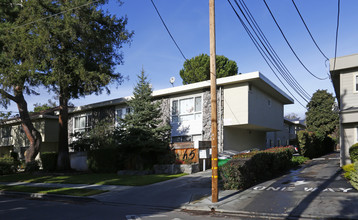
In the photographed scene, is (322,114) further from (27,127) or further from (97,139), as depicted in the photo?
(27,127)

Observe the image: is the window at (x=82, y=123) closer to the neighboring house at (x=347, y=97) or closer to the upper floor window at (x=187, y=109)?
the upper floor window at (x=187, y=109)

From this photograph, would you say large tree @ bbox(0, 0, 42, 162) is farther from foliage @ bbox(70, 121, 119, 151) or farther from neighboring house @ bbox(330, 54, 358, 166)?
neighboring house @ bbox(330, 54, 358, 166)

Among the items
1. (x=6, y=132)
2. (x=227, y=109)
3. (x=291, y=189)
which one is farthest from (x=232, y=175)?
(x=6, y=132)

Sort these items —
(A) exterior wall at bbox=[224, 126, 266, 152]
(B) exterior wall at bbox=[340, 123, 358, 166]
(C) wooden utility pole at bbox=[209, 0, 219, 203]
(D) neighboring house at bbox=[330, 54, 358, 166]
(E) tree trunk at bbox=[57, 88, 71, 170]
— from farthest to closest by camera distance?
(E) tree trunk at bbox=[57, 88, 71, 170]
(A) exterior wall at bbox=[224, 126, 266, 152]
(B) exterior wall at bbox=[340, 123, 358, 166]
(D) neighboring house at bbox=[330, 54, 358, 166]
(C) wooden utility pole at bbox=[209, 0, 219, 203]

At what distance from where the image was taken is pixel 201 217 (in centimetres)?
830

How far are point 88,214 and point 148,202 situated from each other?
97.8 inches

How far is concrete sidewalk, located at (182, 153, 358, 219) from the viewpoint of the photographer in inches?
310

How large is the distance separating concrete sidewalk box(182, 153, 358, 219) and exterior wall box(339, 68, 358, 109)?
4967 millimetres

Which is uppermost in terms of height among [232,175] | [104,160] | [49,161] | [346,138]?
[346,138]

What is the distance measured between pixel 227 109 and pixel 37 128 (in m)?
20.8

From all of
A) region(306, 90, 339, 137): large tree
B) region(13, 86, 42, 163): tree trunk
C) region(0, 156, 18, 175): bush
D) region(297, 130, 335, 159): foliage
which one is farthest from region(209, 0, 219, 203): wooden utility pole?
region(306, 90, 339, 137): large tree

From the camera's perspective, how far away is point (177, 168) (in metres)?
18.3

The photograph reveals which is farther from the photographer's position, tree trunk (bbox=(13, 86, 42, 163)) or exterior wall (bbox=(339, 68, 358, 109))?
tree trunk (bbox=(13, 86, 42, 163))

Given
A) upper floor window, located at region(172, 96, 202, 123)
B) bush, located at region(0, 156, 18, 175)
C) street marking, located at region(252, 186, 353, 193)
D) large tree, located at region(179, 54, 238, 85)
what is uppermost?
large tree, located at region(179, 54, 238, 85)
